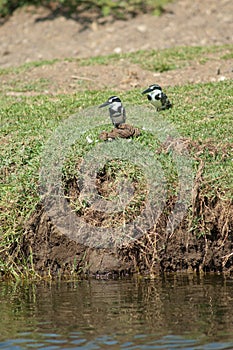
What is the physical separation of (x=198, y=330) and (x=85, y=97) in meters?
5.67

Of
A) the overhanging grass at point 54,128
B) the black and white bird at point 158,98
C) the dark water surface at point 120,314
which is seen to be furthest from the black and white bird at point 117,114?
the dark water surface at point 120,314

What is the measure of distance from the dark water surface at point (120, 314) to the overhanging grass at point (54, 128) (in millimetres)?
824

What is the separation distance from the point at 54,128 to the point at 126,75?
9.77 feet

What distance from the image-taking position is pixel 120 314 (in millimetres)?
6504

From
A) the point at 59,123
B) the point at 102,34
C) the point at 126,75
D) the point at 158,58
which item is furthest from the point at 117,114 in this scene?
the point at 102,34

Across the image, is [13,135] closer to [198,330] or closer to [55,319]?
[55,319]

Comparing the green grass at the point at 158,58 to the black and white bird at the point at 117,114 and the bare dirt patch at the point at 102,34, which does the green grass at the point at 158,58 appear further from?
the black and white bird at the point at 117,114

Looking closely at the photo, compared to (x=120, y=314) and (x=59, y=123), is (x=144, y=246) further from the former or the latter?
(x=59, y=123)

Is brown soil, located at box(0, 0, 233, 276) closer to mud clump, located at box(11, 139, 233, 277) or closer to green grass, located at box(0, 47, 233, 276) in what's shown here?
mud clump, located at box(11, 139, 233, 277)

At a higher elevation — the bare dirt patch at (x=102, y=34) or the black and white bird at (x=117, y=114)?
the bare dirt patch at (x=102, y=34)

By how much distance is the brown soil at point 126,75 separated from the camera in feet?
25.1

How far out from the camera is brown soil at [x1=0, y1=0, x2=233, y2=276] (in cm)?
765

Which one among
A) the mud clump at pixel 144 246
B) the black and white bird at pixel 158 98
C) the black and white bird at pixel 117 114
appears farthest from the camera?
the black and white bird at pixel 158 98

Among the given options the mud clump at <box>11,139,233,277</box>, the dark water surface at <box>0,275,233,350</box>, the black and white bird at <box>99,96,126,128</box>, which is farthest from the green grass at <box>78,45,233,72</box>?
the dark water surface at <box>0,275,233,350</box>
